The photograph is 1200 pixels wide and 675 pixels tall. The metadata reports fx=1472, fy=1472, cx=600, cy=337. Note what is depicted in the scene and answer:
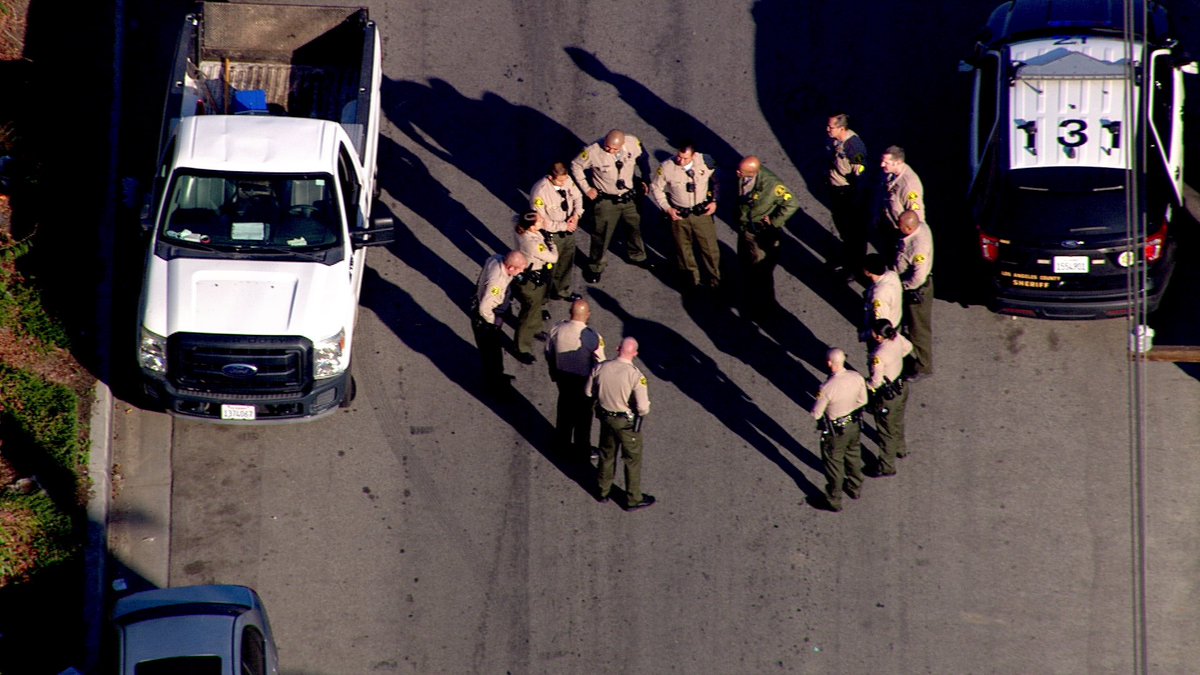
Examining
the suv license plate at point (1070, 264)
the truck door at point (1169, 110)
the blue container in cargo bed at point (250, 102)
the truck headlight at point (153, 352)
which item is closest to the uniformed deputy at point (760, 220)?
the suv license plate at point (1070, 264)

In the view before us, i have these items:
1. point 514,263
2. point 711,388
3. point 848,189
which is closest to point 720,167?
Result: point 848,189

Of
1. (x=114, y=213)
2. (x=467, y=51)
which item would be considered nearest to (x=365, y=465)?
(x=114, y=213)

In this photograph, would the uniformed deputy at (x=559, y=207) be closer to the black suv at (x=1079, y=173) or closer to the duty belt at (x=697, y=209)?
the duty belt at (x=697, y=209)

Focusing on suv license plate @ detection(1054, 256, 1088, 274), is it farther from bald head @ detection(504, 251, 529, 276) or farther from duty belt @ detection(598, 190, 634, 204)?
bald head @ detection(504, 251, 529, 276)

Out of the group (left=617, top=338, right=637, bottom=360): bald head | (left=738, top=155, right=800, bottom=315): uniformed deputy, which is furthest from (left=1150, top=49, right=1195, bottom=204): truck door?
(left=617, top=338, right=637, bottom=360): bald head

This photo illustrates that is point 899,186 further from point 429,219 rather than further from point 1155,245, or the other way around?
point 429,219

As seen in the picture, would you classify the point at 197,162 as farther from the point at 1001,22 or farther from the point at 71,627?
the point at 1001,22
